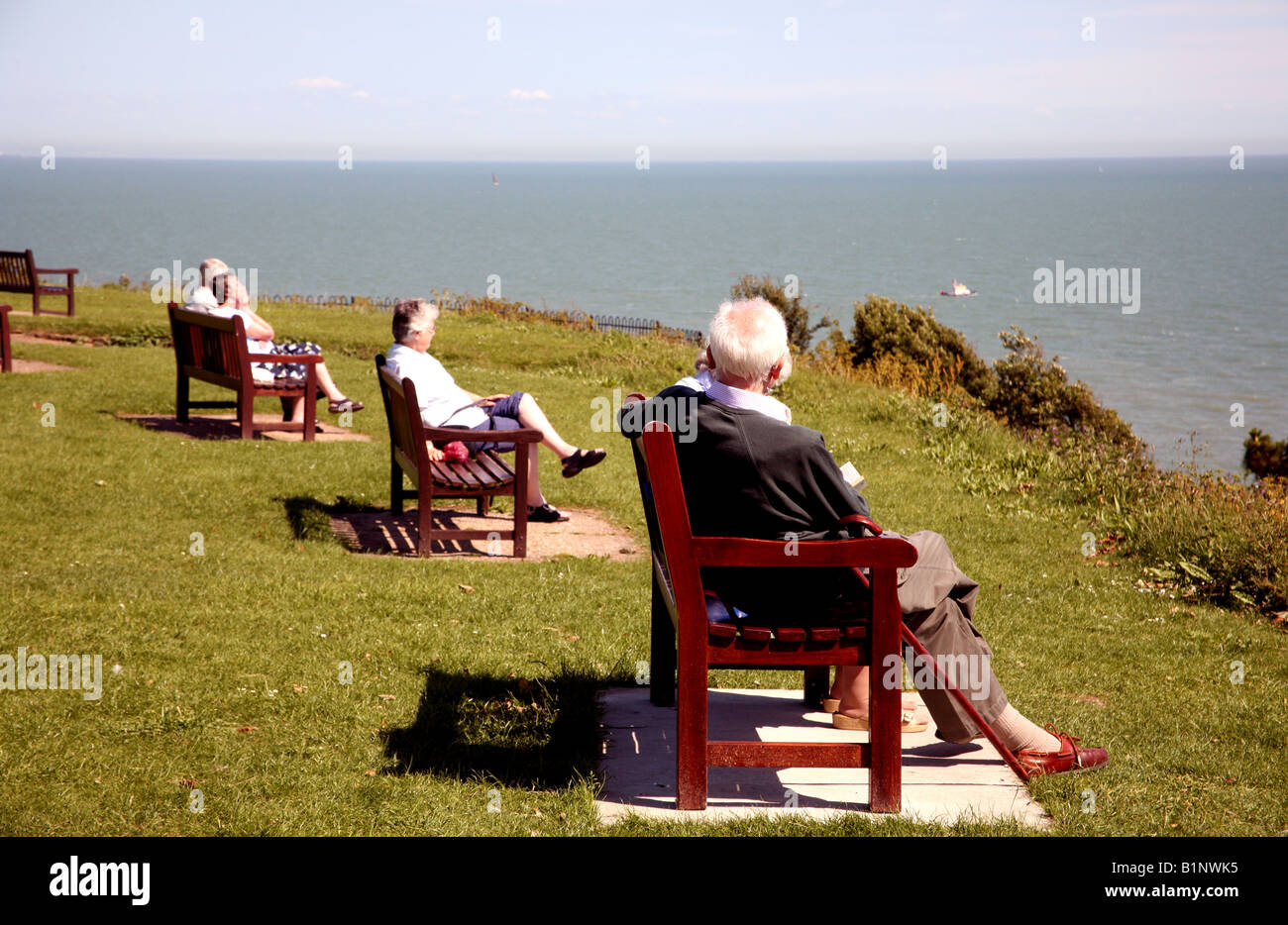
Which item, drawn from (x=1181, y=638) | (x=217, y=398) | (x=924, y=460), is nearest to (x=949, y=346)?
(x=924, y=460)

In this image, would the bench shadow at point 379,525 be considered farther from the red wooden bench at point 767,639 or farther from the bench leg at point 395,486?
the red wooden bench at point 767,639

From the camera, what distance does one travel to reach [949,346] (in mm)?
23375

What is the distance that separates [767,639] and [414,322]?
14.8ft

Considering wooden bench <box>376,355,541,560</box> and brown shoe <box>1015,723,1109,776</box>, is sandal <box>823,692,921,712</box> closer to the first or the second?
brown shoe <box>1015,723,1109,776</box>

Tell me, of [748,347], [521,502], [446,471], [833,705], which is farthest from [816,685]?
[446,471]

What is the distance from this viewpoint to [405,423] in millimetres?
7395

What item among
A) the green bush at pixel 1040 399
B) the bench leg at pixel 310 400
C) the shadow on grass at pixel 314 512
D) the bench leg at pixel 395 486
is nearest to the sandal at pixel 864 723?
the shadow on grass at pixel 314 512

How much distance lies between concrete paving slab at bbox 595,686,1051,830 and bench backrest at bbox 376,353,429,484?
8.75 feet

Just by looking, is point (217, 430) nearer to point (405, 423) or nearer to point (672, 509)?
point (405, 423)

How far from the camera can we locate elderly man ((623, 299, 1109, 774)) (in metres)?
3.79

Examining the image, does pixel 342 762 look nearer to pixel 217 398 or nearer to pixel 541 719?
pixel 541 719

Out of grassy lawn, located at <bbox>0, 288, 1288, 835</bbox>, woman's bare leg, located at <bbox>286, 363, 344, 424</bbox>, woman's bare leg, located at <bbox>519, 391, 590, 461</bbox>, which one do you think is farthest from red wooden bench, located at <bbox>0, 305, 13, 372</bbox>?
woman's bare leg, located at <bbox>519, 391, 590, 461</bbox>

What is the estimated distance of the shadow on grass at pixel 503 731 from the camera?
4.21 metres
